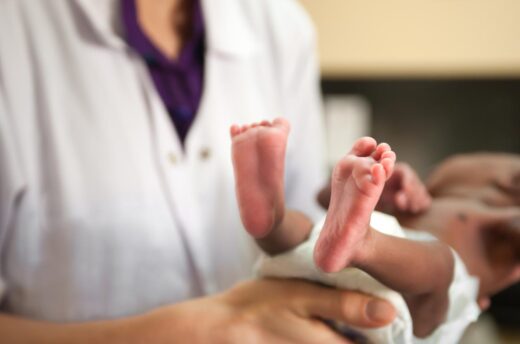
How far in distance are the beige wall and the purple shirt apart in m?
0.61

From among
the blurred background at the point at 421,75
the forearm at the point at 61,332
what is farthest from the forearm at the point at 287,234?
the blurred background at the point at 421,75

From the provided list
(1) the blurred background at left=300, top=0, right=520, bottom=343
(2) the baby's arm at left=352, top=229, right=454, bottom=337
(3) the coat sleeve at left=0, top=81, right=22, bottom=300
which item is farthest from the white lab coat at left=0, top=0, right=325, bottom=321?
(1) the blurred background at left=300, top=0, right=520, bottom=343

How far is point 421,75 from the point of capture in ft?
4.07

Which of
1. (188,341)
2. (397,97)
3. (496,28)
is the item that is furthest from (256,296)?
(397,97)

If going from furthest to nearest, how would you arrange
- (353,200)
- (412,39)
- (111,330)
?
1. (412,39)
2. (111,330)
3. (353,200)

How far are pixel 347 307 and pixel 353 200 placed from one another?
0.09m

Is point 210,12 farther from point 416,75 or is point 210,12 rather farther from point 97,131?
point 416,75

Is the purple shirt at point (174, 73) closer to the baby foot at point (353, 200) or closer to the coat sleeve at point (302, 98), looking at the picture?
the coat sleeve at point (302, 98)

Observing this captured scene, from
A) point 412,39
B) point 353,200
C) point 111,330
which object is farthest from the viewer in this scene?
point 412,39

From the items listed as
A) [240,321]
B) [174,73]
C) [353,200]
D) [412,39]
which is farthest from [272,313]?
[412,39]

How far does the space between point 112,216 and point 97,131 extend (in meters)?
0.07

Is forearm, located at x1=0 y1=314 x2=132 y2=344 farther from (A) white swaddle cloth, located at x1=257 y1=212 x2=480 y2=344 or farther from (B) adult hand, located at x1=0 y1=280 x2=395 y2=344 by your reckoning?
(A) white swaddle cloth, located at x1=257 y1=212 x2=480 y2=344

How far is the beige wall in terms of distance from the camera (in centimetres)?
111

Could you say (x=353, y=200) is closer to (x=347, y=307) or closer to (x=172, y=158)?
(x=347, y=307)
